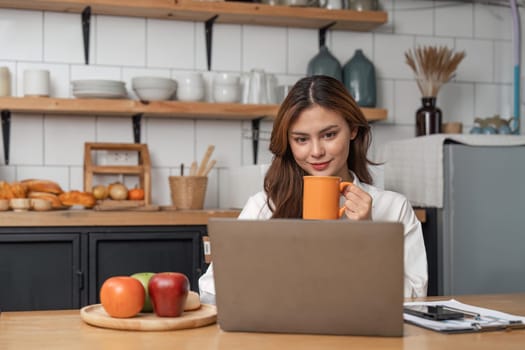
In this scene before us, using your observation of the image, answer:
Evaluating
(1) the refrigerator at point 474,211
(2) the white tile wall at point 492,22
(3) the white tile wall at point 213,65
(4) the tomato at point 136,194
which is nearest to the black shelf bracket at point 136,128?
(3) the white tile wall at point 213,65

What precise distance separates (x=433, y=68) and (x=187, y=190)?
1.30m

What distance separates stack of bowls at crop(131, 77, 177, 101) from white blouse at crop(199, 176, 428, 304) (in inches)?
57.1

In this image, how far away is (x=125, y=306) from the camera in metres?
1.33

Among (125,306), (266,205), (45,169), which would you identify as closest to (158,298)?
(125,306)

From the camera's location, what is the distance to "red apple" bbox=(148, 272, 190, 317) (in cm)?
133

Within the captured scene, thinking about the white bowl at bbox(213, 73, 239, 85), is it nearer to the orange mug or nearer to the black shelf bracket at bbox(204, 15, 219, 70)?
the black shelf bracket at bbox(204, 15, 219, 70)

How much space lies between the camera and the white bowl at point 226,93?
11.7 ft

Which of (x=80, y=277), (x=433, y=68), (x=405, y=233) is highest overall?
(x=433, y=68)

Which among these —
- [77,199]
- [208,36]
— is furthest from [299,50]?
[77,199]

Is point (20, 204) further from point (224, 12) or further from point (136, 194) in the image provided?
point (224, 12)

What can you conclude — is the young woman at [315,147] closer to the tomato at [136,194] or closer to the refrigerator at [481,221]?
the refrigerator at [481,221]

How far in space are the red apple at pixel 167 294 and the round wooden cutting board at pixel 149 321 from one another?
0.05ft

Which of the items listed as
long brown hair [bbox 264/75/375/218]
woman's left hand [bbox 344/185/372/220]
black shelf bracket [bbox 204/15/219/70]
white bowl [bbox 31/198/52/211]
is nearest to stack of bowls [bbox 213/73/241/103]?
black shelf bracket [bbox 204/15/219/70]

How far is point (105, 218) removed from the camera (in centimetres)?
306
